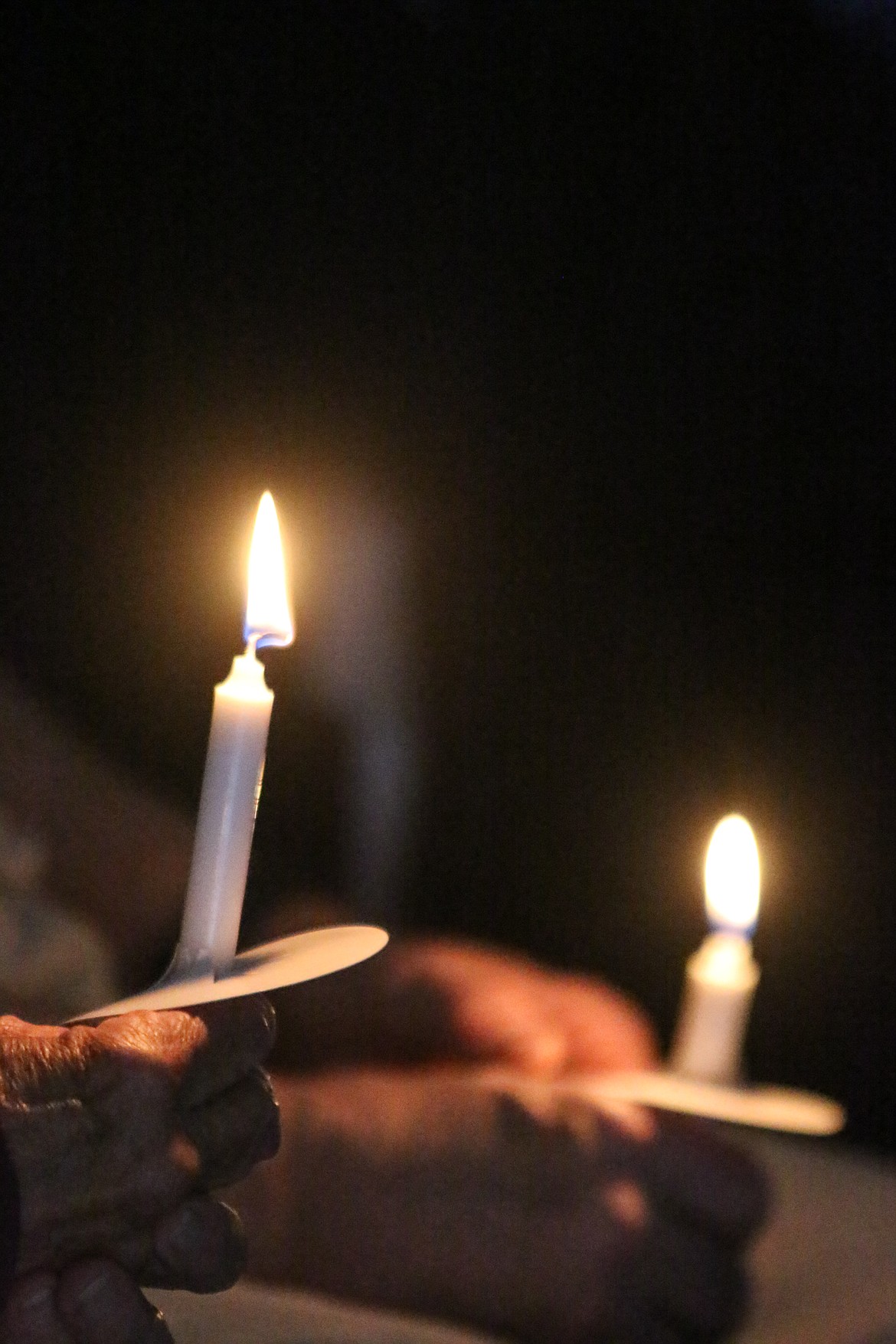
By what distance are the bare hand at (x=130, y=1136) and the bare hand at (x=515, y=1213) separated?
12.0 inches

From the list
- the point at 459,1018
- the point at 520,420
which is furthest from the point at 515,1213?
the point at 520,420

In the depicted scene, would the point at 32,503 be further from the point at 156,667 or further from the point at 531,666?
the point at 531,666

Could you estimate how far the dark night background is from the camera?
0.97 metres

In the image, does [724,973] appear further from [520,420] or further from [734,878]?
[520,420]

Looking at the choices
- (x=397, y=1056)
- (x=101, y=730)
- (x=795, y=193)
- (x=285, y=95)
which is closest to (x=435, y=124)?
(x=285, y=95)

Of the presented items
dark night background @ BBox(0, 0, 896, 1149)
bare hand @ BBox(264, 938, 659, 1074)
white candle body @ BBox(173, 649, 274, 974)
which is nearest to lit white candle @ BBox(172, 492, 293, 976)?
white candle body @ BBox(173, 649, 274, 974)

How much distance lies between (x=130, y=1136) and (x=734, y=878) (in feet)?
1.05

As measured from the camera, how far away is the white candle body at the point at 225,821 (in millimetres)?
274

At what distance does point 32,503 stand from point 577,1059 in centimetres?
57

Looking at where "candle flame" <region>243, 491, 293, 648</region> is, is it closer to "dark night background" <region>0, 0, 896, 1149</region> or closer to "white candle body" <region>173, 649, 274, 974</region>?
"white candle body" <region>173, 649, 274, 974</region>

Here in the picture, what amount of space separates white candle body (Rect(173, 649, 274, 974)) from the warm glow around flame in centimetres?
29

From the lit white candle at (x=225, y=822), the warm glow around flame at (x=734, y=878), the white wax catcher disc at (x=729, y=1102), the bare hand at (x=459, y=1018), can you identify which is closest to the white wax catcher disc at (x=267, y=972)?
the lit white candle at (x=225, y=822)

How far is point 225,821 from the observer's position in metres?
0.28

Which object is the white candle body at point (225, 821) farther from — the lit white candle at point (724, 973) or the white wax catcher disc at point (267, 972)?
the lit white candle at point (724, 973)
